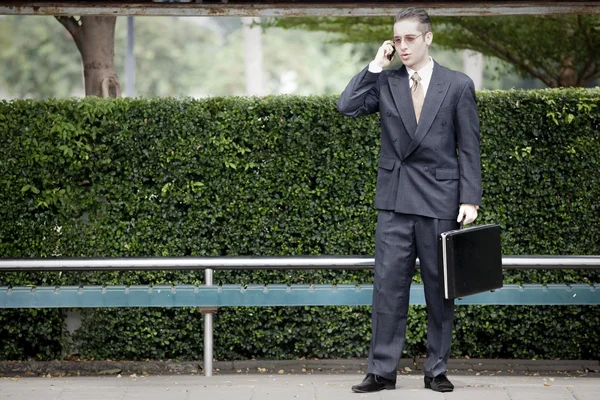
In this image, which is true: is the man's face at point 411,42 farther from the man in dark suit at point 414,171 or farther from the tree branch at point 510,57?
the tree branch at point 510,57

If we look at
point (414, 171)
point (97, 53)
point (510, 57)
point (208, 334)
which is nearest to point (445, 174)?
point (414, 171)

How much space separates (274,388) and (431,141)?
188 cm

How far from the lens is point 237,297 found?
6094 mm

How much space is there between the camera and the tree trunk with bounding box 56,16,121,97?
9.18 m

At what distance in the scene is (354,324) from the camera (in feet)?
22.4

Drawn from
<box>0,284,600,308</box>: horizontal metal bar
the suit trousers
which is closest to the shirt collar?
the suit trousers

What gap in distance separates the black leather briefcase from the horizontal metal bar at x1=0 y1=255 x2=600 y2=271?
0.67 m

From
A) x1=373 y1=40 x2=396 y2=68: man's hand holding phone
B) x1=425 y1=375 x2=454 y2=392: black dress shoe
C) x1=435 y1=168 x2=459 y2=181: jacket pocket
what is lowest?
x1=425 y1=375 x2=454 y2=392: black dress shoe

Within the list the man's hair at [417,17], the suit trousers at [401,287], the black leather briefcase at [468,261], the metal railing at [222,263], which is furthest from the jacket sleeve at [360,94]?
the metal railing at [222,263]

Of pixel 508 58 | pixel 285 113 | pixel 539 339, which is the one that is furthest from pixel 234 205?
pixel 508 58

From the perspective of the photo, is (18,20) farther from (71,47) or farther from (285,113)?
(285,113)

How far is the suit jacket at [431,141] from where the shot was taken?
17.5ft

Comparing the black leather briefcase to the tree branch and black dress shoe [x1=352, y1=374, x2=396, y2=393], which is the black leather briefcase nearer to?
black dress shoe [x1=352, y1=374, x2=396, y2=393]

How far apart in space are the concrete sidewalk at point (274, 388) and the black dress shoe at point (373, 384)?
43 millimetres
